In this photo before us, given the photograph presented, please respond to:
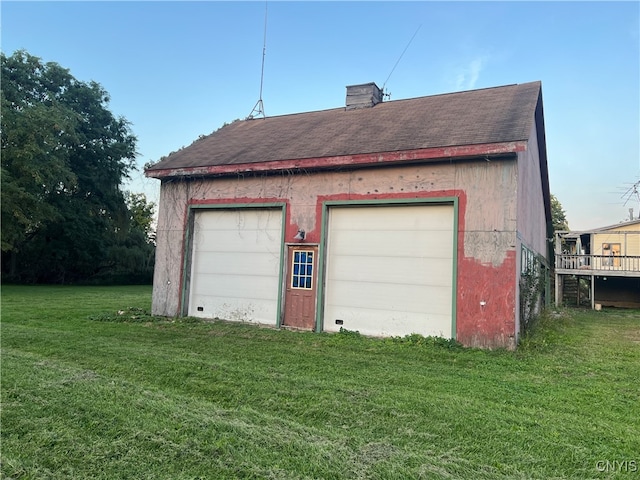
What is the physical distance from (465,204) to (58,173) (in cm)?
2237

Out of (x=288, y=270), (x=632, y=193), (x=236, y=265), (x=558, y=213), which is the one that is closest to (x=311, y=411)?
(x=288, y=270)

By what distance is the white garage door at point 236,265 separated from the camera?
30.7 feet


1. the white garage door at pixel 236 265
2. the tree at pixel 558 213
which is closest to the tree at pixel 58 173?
the white garage door at pixel 236 265

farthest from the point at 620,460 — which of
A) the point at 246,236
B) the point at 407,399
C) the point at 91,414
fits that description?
the point at 246,236

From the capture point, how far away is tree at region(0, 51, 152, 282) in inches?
789

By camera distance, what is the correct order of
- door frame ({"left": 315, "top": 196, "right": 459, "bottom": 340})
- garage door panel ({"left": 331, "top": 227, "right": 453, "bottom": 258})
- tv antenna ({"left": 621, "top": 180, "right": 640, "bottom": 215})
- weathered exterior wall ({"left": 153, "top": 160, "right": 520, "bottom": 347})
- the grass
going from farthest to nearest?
tv antenna ({"left": 621, "top": 180, "right": 640, "bottom": 215}) < garage door panel ({"left": 331, "top": 227, "right": 453, "bottom": 258}) < door frame ({"left": 315, "top": 196, "right": 459, "bottom": 340}) < weathered exterior wall ({"left": 153, "top": 160, "right": 520, "bottom": 347}) < the grass

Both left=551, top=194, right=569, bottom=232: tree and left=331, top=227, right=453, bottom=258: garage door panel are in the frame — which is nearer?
left=331, top=227, right=453, bottom=258: garage door panel

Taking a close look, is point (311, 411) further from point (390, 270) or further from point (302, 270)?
point (302, 270)

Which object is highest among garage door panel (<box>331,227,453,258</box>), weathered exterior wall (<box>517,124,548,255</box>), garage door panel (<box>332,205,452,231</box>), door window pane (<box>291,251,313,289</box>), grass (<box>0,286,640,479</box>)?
weathered exterior wall (<box>517,124,548,255</box>)

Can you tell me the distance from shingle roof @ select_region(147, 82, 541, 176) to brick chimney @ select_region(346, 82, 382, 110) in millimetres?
Result: 307

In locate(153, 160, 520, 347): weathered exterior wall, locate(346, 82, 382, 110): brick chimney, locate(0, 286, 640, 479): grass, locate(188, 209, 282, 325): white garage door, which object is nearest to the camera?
locate(0, 286, 640, 479): grass

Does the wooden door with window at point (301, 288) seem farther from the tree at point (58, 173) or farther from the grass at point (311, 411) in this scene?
the tree at point (58, 173)

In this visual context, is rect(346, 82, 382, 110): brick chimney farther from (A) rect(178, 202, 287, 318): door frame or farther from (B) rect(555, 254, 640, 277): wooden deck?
(B) rect(555, 254, 640, 277): wooden deck

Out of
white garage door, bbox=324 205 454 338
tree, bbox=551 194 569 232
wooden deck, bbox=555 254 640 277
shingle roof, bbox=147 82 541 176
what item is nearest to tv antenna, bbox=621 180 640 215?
wooden deck, bbox=555 254 640 277
